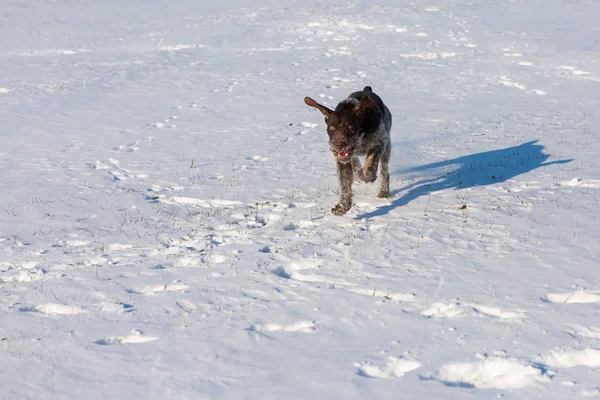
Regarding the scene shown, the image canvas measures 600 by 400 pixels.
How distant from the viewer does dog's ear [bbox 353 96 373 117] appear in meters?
9.13

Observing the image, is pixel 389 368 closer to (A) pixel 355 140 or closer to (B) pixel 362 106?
(A) pixel 355 140

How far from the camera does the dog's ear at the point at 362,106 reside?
913 centimetres

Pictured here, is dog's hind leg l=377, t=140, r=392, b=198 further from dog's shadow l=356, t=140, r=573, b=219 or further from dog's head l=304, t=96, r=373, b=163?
dog's head l=304, t=96, r=373, b=163

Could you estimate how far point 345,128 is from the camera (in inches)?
364

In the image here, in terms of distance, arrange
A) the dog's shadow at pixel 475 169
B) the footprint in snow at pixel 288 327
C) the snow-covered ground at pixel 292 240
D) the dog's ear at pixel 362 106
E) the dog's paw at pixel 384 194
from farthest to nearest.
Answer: the dog's shadow at pixel 475 169
the dog's paw at pixel 384 194
the dog's ear at pixel 362 106
the footprint in snow at pixel 288 327
the snow-covered ground at pixel 292 240

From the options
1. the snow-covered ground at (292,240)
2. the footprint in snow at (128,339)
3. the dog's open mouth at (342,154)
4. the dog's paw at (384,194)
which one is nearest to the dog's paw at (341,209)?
the snow-covered ground at (292,240)

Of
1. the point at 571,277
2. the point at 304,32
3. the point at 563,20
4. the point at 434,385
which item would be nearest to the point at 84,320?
the point at 434,385

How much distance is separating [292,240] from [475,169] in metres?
5.14

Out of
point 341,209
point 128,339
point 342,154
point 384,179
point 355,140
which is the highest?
point 355,140

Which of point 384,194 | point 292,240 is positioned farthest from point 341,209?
point 292,240

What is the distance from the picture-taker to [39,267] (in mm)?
8078

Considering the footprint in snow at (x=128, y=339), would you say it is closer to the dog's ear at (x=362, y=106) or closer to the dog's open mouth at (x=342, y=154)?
the dog's open mouth at (x=342, y=154)

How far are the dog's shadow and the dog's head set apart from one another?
43.0 inches

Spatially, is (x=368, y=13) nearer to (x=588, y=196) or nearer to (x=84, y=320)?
(x=588, y=196)
